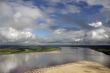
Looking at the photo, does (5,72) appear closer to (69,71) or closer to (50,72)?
(50,72)

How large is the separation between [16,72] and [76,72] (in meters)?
14.0

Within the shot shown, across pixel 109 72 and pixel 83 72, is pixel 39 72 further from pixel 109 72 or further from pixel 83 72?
pixel 109 72

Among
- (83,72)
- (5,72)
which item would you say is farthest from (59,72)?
(5,72)

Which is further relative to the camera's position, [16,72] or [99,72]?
[16,72]

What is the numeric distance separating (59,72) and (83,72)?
5092 millimetres

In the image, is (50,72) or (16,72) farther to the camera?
(16,72)

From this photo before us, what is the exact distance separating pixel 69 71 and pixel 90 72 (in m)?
4.51

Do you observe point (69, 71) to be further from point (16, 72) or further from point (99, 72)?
point (16, 72)

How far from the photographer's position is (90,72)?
1737 inches

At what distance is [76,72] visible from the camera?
44.0m

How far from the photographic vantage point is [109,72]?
44.6 meters

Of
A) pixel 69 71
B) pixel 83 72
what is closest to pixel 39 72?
pixel 69 71

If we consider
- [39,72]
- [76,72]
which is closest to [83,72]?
[76,72]

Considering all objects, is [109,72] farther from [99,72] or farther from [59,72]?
[59,72]
